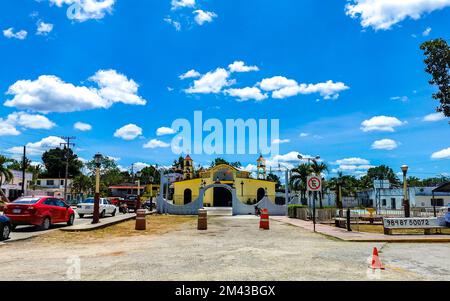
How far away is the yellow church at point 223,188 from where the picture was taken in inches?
2306

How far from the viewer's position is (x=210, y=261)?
32.5 ft

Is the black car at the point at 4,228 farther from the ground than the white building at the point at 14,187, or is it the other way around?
the white building at the point at 14,187

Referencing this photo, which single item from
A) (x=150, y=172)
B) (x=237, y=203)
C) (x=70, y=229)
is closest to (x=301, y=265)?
(x=70, y=229)

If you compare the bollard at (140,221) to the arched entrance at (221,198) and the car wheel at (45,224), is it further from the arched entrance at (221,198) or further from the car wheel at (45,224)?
the arched entrance at (221,198)

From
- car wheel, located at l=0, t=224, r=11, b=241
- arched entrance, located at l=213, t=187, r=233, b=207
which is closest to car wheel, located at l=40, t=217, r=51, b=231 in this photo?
car wheel, located at l=0, t=224, r=11, b=241

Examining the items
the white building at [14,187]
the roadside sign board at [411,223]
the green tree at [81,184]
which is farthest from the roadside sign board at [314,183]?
the green tree at [81,184]

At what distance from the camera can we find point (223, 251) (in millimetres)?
11852

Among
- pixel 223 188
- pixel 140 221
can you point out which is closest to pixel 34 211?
pixel 140 221

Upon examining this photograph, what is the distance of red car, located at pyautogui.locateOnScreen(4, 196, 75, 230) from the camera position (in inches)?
695

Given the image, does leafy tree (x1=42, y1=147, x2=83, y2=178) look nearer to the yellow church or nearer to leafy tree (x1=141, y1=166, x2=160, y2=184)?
leafy tree (x1=141, y1=166, x2=160, y2=184)

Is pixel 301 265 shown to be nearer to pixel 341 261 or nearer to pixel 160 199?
pixel 341 261

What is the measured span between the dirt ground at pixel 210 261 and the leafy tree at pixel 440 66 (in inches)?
536
